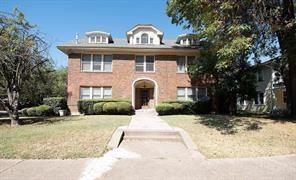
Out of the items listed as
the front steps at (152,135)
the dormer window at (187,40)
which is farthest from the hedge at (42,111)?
the dormer window at (187,40)

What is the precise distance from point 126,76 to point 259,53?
37.4 feet

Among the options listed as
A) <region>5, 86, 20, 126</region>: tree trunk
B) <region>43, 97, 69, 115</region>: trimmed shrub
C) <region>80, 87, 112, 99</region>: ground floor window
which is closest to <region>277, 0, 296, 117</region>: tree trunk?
<region>80, 87, 112, 99</region>: ground floor window

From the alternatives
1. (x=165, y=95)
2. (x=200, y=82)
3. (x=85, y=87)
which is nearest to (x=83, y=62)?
(x=85, y=87)

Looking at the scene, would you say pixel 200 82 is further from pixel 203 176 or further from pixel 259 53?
pixel 203 176

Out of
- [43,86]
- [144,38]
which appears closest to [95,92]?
[43,86]

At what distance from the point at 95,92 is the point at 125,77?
2.98 metres

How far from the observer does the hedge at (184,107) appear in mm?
19531

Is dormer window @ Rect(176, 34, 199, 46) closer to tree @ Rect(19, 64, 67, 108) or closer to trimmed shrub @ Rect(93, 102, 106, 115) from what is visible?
trimmed shrub @ Rect(93, 102, 106, 115)

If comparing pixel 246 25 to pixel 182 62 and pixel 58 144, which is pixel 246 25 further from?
pixel 182 62

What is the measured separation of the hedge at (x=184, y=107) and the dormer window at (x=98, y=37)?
29.7 feet

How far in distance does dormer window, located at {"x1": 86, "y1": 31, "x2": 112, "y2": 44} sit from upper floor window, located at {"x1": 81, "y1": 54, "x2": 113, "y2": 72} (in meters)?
1.99

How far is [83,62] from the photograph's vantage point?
2358 cm

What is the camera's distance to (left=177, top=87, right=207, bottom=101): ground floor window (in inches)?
952

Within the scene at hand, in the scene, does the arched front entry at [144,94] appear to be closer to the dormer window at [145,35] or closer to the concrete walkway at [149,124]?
the dormer window at [145,35]
